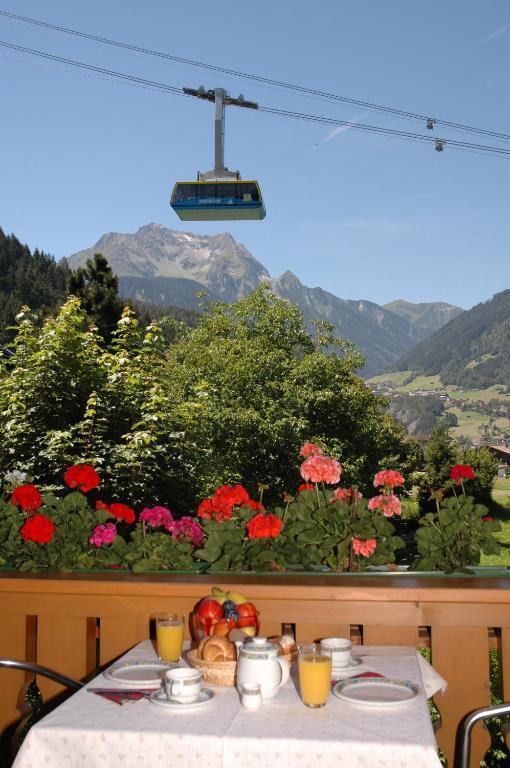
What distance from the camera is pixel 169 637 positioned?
2172mm

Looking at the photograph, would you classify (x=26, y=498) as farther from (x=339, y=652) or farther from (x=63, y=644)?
(x=339, y=652)

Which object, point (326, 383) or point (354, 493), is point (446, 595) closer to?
point (354, 493)

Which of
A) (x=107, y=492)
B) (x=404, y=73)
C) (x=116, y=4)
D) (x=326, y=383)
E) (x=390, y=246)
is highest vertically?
(x=390, y=246)

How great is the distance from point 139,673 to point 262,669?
387 mm

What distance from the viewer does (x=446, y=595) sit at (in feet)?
7.91

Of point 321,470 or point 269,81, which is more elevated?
point 269,81

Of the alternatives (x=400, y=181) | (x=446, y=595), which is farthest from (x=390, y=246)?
(x=446, y=595)

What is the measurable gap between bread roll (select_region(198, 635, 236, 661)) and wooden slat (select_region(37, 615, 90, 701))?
2.15 ft

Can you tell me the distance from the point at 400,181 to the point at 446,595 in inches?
6715

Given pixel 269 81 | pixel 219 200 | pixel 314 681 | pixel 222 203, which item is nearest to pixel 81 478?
pixel 314 681

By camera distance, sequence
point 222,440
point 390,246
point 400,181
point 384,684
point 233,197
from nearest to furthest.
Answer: point 384,684
point 233,197
point 222,440
point 400,181
point 390,246

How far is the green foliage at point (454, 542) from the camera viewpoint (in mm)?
2766

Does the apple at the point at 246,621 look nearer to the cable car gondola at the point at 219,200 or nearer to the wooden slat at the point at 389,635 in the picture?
the wooden slat at the point at 389,635

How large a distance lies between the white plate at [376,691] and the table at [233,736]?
0.06 ft
